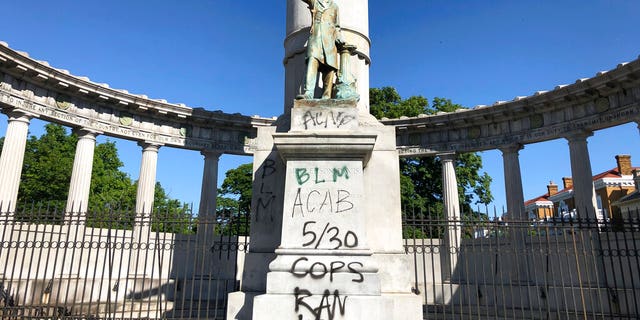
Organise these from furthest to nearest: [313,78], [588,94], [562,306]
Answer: [588,94], [562,306], [313,78]

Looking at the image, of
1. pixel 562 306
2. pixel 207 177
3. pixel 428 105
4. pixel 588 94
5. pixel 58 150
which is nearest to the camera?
pixel 562 306

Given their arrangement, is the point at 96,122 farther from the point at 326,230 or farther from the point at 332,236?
the point at 332,236

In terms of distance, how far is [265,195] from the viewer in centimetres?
955

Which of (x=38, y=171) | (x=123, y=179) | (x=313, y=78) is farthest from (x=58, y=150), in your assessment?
(x=313, y=78)

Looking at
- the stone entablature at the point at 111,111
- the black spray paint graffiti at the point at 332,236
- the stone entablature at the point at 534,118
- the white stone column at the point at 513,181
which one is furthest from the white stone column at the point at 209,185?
the black spray paint graffiti at the point at 332,236

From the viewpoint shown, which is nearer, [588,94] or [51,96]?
[588,94]

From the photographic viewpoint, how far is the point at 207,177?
27188mm

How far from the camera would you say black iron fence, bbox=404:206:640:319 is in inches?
442

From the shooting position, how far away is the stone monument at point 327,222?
745 cm

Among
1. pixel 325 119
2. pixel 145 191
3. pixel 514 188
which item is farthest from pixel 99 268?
pixel 514 188

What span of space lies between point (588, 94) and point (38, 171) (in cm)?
4948

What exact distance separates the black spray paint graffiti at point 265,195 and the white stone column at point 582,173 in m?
17.2

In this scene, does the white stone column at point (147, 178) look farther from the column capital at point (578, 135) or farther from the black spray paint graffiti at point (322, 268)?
the column capital at point (578, 135)

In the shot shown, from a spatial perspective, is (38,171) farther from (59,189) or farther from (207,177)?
(207,177)
